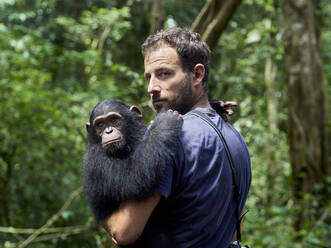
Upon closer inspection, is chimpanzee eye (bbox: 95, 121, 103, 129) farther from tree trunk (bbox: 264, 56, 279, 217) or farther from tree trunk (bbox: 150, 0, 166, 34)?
tree trunk (bbox: 264, 56, 279, 217)

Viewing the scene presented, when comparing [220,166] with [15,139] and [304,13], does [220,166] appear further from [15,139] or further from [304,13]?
[15,139]

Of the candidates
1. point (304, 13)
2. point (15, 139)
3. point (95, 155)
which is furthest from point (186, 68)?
point (15, 139)

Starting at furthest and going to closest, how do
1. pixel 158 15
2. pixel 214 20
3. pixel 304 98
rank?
1. pixel 304 98
2. pixel 158 15
3. pixel 214 20

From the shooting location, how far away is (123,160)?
1.96m

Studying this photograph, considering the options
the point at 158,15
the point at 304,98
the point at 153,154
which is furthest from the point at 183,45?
the point at 304,98

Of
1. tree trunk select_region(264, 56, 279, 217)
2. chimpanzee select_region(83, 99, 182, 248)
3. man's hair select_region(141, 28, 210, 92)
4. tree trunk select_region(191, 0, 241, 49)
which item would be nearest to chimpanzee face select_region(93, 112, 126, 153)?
chimpanzee select_region(83, 99, 182, 248)

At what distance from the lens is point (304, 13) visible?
6.45 meters

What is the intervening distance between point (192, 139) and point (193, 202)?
248 mm

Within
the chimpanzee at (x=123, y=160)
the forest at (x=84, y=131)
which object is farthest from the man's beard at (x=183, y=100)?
the forest at (x=84, y=131)

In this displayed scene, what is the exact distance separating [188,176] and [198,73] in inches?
22.1

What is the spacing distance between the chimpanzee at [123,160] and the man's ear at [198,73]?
0.70 ft

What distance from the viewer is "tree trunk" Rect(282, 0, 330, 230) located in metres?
6.43

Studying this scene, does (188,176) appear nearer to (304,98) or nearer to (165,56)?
(165,56)

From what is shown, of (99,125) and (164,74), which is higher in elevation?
(164,74)
